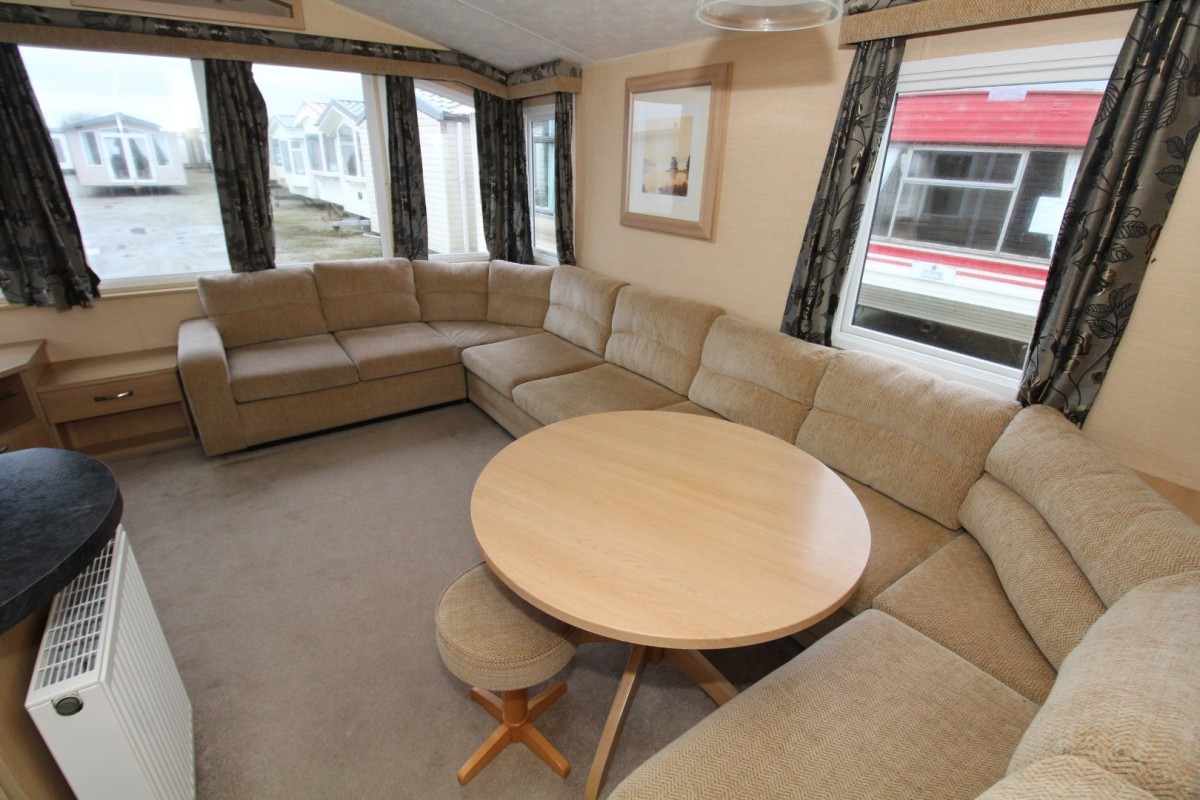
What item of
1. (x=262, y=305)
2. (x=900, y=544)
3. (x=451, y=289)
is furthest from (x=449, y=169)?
(x=900, y=544)

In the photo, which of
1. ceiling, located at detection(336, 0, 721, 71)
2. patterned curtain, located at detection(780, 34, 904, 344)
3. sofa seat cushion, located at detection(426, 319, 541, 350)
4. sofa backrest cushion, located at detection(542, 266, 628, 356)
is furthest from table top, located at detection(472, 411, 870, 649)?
ceiling, located at detection(336, 0, 721, 71)

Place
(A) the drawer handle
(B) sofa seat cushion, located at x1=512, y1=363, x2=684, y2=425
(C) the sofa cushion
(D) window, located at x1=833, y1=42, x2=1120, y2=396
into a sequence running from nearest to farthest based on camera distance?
1. (C) the sofa cushion
2. (D) window, located at x1=833, y1=42, x2=1120, y2=396
3. (B) sofa seat cushion, located at x1=512, y1=363, x2=684, y2=425
4. (A) the drawer handle

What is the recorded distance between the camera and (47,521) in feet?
3.17

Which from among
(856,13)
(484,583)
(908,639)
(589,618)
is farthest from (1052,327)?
(484,583)

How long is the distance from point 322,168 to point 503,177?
1278 millimetres

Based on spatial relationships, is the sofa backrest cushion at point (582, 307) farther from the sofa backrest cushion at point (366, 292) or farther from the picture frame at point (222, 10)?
the picture frame at point (222, 10)

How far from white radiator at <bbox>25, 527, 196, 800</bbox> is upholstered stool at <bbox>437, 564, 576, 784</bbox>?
0.62 meters

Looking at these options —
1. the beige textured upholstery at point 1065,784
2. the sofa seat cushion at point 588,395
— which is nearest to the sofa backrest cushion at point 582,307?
the sofa seat cushion at point 588,395

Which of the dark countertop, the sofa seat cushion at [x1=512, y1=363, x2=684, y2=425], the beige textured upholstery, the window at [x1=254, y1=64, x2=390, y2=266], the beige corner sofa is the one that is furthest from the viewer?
the window at [x1=254, y1=64, x2=390, y2=266]

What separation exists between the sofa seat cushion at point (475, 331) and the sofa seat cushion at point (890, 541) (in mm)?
2489

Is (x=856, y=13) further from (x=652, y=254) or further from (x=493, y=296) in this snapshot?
(x=493, y=296)

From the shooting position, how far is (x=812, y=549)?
4.52 feet

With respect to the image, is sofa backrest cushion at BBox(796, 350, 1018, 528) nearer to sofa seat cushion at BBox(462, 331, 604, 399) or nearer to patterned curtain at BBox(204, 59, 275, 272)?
sofa seat cushion at BBox(462, 331, 604, 399)

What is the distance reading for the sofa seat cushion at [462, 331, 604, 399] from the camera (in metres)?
3.13
